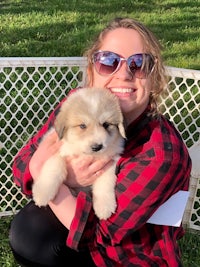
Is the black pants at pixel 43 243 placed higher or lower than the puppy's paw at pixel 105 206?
lower

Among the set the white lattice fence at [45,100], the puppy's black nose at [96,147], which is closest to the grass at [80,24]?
the white lattice fence at [45,100]

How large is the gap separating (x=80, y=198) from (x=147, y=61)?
62cm

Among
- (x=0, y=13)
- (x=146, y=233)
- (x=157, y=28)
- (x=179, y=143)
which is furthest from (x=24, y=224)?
(x=0, y=13)

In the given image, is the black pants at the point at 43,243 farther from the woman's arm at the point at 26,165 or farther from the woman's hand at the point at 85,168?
the woman's hand at the point at 85,168

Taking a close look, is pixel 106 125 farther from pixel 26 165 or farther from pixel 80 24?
pixel 80 24

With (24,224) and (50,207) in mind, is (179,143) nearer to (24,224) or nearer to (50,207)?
(50,207)

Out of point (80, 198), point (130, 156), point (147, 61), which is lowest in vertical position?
point (80, 198)

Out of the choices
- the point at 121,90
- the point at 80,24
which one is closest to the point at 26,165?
the point at 121,90

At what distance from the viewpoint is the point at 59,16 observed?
22.1ft

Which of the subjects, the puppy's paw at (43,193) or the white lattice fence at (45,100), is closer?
the puppy's paw at (43,193)

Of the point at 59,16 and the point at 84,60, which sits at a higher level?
the point at 84,60

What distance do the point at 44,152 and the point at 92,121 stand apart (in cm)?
32

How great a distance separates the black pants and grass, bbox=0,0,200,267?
2885 millimetres

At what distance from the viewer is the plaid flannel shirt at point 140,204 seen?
78.6 inches
